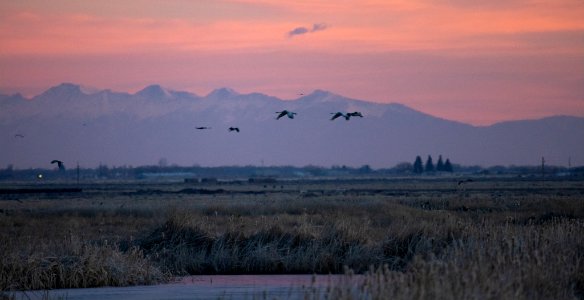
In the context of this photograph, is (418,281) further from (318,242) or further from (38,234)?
(38,234)

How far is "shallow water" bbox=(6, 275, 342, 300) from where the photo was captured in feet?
55.6

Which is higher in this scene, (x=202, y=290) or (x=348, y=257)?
(x=348, y=257)

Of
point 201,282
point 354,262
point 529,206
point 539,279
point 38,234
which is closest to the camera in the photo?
point 539,279

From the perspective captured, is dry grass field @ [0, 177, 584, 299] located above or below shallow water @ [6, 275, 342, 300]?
above

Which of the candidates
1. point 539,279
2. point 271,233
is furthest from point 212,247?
point 539,279

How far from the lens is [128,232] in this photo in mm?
37469

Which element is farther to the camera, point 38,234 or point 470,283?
point 38,234

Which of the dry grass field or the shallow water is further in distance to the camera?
the shallow water

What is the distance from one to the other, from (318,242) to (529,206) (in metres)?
27.4

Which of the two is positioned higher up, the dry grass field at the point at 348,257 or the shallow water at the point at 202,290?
the dry grass field at the point at 348,257

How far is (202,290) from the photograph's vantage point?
18.5 meters

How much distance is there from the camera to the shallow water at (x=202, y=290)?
17.0m

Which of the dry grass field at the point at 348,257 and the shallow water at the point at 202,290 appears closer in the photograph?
the dry grass field at the point at 348,257

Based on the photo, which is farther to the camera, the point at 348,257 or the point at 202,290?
the point at 348,257
